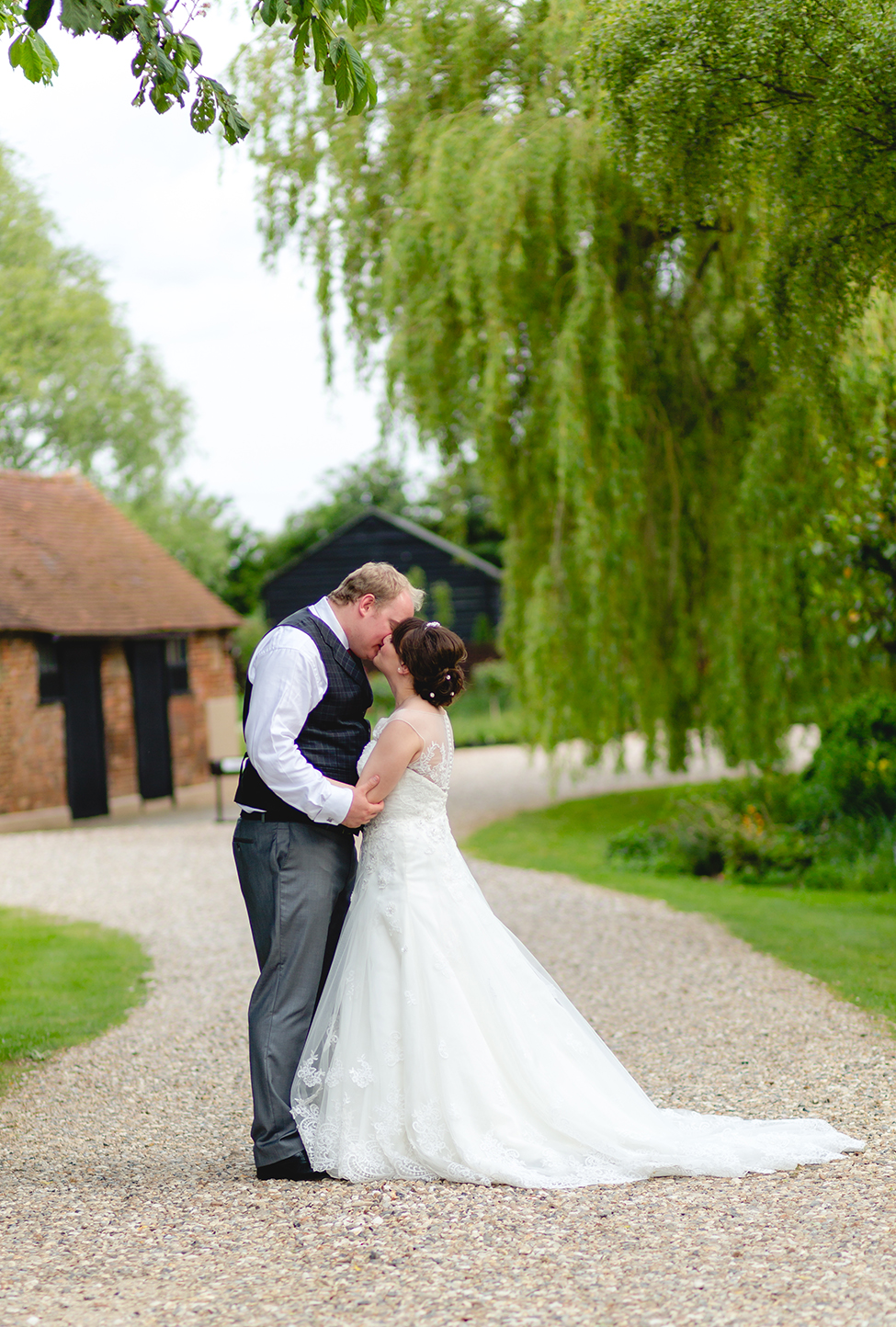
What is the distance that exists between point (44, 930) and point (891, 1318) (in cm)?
783

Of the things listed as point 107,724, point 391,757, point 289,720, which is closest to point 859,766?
point 391,757

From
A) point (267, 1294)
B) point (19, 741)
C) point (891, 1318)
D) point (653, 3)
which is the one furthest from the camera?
point (19, 741)

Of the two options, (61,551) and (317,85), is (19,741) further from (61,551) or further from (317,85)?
(317,85)

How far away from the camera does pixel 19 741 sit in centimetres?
1697

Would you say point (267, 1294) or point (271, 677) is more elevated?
point (271, 677)

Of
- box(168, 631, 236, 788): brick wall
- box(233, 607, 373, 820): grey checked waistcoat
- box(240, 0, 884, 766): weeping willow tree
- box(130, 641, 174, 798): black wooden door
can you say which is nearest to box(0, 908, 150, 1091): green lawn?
box(233, 607, 373, 820): grey checked waistcoat

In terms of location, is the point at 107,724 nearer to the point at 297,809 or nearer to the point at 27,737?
the point at 27,737

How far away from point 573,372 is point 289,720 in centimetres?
835

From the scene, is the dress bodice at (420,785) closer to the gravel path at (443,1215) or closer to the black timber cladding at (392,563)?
the gravel path at (443,1215)

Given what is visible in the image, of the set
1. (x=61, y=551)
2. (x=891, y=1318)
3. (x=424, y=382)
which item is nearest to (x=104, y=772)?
(x=61, y=551)

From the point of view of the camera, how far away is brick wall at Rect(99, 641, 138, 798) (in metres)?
18.6

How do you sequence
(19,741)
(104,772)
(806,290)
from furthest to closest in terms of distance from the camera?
(104,772)
(19,741)
(806,290)

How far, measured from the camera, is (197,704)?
20.6 meters

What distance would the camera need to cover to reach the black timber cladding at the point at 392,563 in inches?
1460
